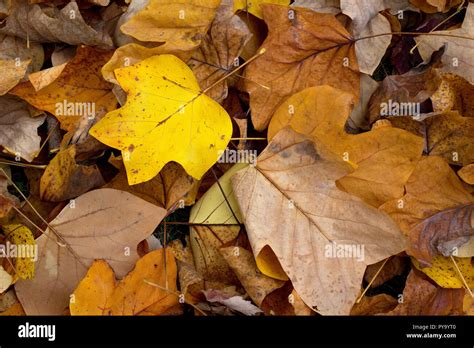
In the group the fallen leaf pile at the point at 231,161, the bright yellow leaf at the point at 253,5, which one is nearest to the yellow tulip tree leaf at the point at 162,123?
the fallen leaf pile at the point at 231,161

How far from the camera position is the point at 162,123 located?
6.38ft

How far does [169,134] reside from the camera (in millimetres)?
1947

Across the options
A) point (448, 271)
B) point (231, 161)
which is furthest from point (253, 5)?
point (448, 271)

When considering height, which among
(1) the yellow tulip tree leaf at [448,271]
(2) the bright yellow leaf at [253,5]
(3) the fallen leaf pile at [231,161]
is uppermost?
(2) the bright yellow leaf at [253,5]

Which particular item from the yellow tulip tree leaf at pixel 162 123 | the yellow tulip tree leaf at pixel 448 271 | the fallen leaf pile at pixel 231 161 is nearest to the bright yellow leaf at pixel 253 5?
the fallen leaf pile at pixel 231 161

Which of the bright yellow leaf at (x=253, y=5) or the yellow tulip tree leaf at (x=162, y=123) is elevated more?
the bright yellow leaf at (x=253, y=5)

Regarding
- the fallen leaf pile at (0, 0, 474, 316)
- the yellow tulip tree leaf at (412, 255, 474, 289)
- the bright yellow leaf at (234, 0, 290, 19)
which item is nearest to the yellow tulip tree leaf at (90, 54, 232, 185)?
the fallen leaf pile at (0, 0, 474, 316)

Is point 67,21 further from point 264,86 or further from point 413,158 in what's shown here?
point 413,158

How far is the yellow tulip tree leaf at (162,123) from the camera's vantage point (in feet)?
6.29

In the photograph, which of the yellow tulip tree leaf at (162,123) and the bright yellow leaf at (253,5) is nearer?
the yellow tulip tree leaf at (162,123)

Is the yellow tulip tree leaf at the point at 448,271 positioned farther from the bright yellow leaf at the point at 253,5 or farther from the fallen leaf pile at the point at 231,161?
the bright yellow leaf at the point at 253,5

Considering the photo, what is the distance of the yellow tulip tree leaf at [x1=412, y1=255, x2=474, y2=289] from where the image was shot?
6.84 feet

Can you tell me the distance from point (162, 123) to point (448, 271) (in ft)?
Result: 3.12
